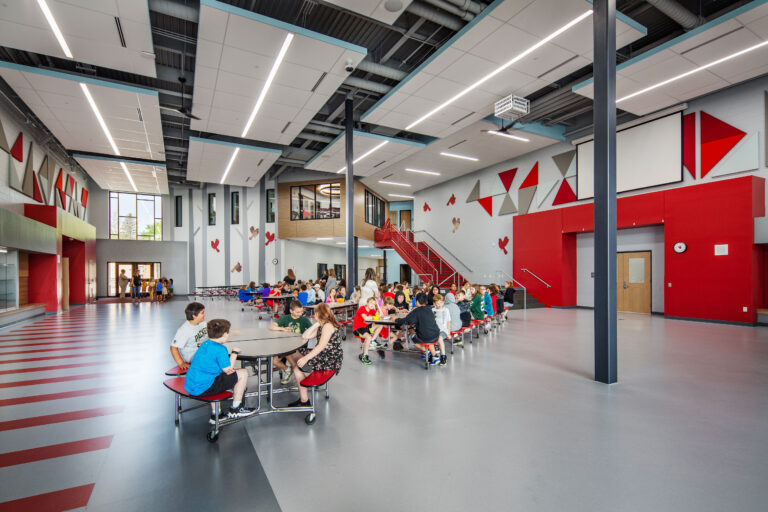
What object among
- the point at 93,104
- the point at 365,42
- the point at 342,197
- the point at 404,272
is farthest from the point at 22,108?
the point at 404,272

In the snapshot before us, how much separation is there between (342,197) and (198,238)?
9679 millimetres

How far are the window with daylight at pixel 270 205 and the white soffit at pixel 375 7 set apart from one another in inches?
605

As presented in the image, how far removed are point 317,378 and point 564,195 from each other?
40.4 feet

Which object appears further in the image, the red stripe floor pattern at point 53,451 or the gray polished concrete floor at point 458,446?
the red stripe floor pattern at point 53,451

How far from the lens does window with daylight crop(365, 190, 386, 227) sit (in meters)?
20.2

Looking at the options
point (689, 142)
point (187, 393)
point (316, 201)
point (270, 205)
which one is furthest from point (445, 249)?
point (187, 393)

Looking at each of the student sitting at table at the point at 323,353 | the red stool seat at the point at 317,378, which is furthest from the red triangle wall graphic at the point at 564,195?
the red stool seat at the point at 317,378

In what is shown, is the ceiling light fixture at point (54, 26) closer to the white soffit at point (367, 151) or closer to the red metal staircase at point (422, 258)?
the white soffit at point (367, 151)

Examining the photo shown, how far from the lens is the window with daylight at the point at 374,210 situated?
2017 centimetres

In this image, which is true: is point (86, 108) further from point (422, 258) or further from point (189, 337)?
point (422, 258)

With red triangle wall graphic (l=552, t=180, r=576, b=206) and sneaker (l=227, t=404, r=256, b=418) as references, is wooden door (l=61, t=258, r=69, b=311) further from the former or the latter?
red triangle wall graphic (l=552, t=180, r=576, b=206)

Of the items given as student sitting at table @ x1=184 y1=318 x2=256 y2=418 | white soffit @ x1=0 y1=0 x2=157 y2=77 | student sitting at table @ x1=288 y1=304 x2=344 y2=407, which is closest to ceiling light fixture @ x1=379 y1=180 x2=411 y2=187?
white soffit @ x1=0 y1=0 x2=157 y2=77

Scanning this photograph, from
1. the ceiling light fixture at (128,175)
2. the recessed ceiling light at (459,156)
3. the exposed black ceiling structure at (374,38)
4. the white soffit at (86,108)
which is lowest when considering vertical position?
the ceiling light fixture at (128,175)

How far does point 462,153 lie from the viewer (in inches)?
544
